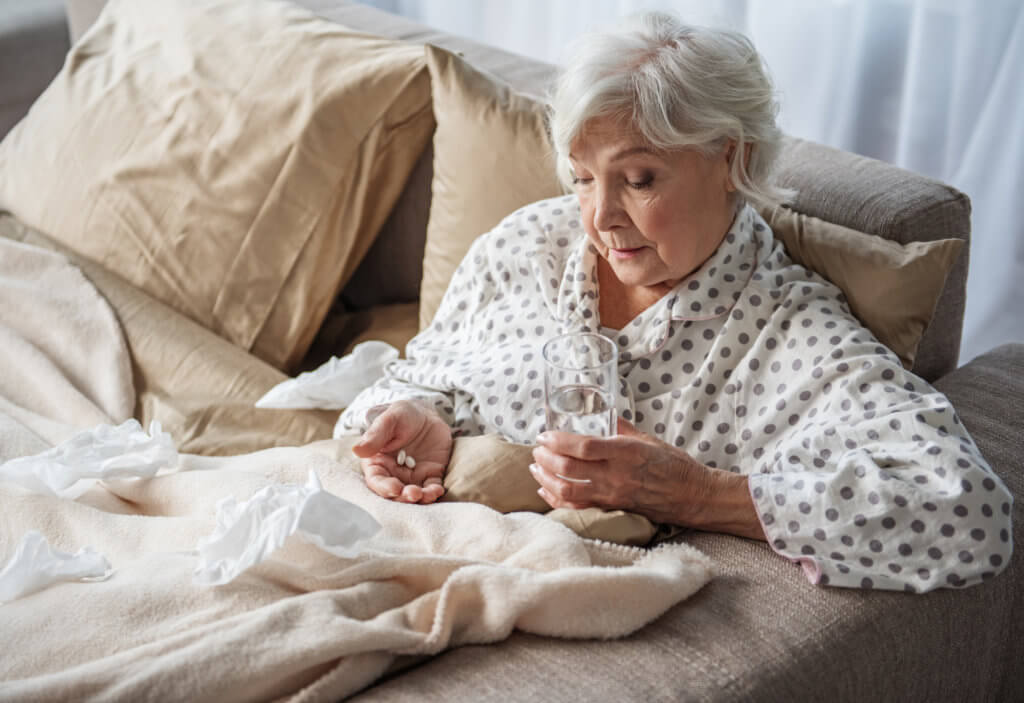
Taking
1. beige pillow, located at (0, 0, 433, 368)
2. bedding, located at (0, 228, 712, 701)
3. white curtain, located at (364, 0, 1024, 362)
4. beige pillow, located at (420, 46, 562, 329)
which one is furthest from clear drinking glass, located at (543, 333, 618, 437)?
white curtain, located at (364, 0, 1024, 362)

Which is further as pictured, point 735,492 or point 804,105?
point 804,105

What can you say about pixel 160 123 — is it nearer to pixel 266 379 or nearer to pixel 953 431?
pixel 266 379

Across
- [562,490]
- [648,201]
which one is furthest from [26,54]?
[562,490]

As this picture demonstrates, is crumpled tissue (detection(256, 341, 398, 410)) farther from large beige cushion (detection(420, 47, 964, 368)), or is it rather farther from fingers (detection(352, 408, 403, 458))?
fingers (detection(352, 408, 403, 458))

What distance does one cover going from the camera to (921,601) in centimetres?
119

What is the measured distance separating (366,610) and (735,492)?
0.46 metres

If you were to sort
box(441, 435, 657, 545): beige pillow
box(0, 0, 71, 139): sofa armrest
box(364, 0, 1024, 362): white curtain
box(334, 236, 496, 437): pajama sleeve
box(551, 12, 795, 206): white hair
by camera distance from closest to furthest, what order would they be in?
1. box(441, 435, 657, 545): beige pillow
2. box(551, 12, 795, 206): white hair
3. box(334, 236, 496, 437): pajama sleeve
4. box(364, 0, 1024, 362): white curtain
5. box(0, 0, 71, 139): sofa armrest

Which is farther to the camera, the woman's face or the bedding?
the woman's face

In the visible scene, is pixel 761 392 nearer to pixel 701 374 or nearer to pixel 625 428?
pixel 701 374

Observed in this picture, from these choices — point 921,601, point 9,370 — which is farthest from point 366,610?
point 9,370

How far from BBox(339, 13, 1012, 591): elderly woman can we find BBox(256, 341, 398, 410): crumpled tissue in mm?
147

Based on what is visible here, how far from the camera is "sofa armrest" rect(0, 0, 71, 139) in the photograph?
289cm

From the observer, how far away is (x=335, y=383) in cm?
180

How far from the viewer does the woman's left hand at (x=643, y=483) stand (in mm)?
1271
